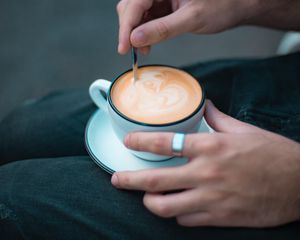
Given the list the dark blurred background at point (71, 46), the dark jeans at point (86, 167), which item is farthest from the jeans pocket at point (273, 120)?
the dark blurred background at point (71, 46)

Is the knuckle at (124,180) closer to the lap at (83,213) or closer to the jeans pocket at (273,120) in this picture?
the lap at (83,213)

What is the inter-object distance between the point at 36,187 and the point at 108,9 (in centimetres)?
130

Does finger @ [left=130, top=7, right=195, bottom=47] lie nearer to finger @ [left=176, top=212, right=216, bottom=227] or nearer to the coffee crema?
the coffee crema

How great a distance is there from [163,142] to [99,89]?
24cm

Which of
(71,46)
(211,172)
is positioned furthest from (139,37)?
(71,46)

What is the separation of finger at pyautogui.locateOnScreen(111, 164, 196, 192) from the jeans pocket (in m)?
0.21

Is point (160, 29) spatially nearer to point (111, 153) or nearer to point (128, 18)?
point (128, 18)

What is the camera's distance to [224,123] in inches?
23.7

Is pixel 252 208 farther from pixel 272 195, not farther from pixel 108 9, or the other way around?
pixel 108 9

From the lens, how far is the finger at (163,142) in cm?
52

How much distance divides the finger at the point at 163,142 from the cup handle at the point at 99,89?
166 millimetres

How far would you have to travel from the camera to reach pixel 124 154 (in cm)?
67

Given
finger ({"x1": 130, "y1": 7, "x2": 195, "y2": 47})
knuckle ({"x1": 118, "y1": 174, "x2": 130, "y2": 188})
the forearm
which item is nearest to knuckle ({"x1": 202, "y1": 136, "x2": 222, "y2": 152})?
knuckle ({"x1": 118, "y1": 174, "x2": 130, "y2": 188})

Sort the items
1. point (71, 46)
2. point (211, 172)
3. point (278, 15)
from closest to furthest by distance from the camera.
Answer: point (211, 172) → point (278, 15) → point (71, 46)
